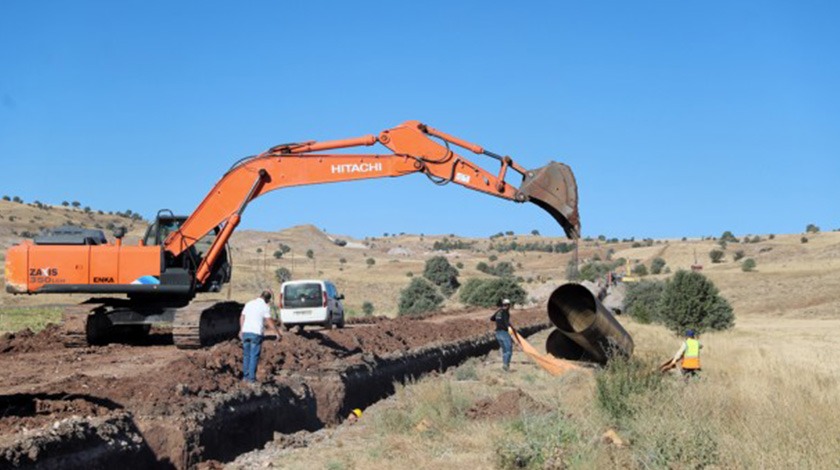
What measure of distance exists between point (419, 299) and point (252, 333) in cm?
4785

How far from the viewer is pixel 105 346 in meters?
22.7

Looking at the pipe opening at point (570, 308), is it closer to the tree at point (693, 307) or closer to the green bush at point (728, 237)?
the tree at point (693, 307)

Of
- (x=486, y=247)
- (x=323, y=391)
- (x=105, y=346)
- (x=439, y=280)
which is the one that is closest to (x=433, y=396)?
(x=323, y=391)

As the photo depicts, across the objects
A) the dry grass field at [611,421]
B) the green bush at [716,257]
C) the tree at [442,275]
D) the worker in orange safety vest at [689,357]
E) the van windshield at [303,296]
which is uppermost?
the green bush at [716,257]

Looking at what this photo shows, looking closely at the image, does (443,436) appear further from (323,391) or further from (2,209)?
(2,209)

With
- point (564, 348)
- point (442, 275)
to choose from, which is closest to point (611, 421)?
point (564, 348)

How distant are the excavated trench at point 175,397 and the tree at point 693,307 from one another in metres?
24.8

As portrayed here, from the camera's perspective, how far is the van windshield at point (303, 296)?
31562mm

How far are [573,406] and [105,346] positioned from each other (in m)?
11.8

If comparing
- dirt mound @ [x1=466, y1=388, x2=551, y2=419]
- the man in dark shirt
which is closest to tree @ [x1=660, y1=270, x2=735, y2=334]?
the man in dark shirt

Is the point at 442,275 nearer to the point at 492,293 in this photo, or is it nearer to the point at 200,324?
the point at 492,293

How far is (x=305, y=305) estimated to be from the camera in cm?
3162

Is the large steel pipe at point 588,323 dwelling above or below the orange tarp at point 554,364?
above

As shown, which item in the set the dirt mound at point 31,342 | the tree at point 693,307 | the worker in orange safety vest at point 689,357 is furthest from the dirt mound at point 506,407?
the tree at point 693,307
